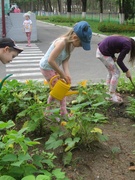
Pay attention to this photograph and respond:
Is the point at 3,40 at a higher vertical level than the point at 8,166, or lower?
higher

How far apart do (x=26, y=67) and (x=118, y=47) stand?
436 cm

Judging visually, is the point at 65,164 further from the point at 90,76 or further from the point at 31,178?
the point at 90,76

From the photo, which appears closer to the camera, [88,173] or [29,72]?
[88,173]

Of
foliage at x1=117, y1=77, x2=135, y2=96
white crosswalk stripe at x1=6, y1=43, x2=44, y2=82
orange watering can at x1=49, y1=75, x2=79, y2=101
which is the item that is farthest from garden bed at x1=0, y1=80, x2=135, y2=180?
white crosswalk stripe at x1=6, y1=43, x2=44, y2=82

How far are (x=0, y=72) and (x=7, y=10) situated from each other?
8131 millimetres

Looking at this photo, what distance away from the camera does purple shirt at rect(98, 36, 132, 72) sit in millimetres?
4125

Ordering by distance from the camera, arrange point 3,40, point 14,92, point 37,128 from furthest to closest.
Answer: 1. point 14,92
2. point 37,128
3. point 3,40

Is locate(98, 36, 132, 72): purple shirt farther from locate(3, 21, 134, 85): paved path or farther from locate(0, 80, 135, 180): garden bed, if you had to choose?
locate(3, 21, 134, 85): paved path

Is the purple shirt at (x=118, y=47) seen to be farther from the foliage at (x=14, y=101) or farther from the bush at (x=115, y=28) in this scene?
the bush at (x=115, y=28)

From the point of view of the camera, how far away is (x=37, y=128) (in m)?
3.12

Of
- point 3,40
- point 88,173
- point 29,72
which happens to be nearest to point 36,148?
point 88,173

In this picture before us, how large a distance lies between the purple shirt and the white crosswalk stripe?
260cm

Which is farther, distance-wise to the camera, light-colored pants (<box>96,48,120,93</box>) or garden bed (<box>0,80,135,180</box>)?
light-colored pants (<box>96,48,120,93</box>)

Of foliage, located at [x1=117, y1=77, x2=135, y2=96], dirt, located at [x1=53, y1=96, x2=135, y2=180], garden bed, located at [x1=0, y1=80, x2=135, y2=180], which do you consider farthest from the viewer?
foliage, located at [x1=117, y1=77, x2=135, y2=96]
